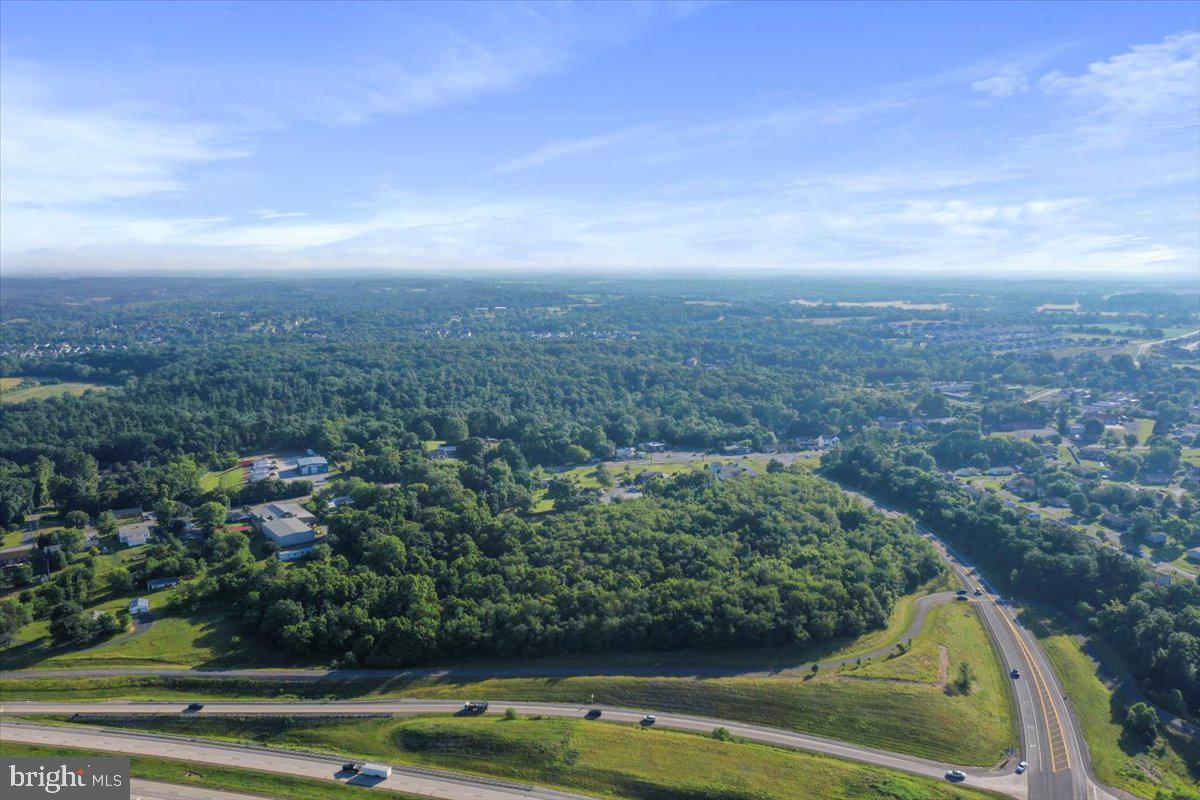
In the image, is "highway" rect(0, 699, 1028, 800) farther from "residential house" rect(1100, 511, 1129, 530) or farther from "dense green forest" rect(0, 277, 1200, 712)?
"residential house" rect(1100, 511, 1129, 530)

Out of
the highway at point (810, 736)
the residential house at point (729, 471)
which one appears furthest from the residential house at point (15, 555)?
the residential house at point (729, 471)

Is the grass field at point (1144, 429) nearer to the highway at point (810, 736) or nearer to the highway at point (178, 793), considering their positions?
the highway at point (810, 736)

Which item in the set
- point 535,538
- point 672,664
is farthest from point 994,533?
point 535,538

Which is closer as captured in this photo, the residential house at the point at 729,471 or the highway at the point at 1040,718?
the highway at the point at 1040,718

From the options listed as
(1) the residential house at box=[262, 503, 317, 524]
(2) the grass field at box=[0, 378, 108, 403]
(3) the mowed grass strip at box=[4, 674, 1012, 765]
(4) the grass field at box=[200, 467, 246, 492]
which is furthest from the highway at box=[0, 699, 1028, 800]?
(2) the grass field at box=[0, 378, 108, 403]

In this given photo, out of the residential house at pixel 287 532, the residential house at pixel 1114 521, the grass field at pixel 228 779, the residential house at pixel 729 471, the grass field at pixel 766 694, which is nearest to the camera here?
the grass field at pixel 228 779

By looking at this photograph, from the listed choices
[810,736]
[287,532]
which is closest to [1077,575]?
[810,736]
